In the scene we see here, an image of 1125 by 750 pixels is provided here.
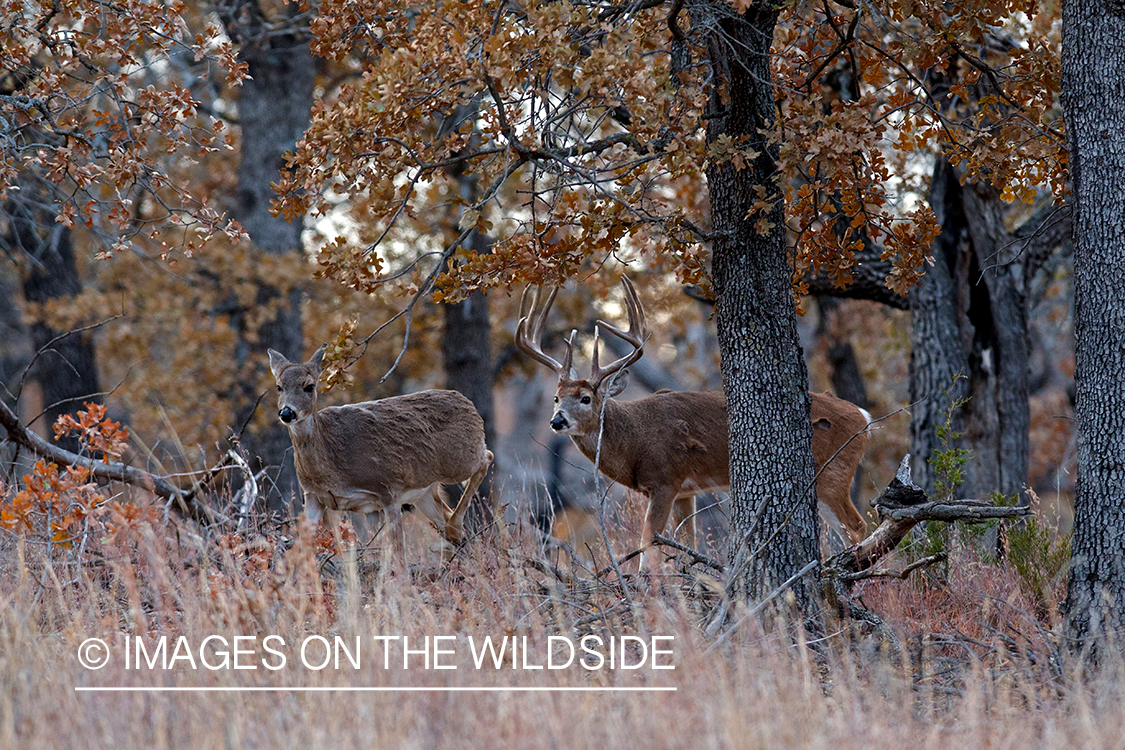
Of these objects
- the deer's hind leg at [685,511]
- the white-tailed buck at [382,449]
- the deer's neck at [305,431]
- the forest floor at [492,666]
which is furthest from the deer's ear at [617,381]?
the forest floor at [492,666]

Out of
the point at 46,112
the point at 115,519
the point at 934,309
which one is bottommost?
the point at 115,519

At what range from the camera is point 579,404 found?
9.28 m

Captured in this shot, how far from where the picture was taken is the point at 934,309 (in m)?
10.9

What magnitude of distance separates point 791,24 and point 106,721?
529 cm

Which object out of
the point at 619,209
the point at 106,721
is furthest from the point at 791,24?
the point at 106,721

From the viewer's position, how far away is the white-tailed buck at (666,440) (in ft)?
30.4

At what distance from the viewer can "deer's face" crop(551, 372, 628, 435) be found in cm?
918

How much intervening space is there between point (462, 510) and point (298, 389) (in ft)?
6.16

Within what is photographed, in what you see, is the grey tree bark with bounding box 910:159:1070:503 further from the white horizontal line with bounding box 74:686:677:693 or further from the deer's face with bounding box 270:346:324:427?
the white horizontal line with bounding box 74:686:677:693

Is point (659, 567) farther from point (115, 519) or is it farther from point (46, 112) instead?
point (46, 112)

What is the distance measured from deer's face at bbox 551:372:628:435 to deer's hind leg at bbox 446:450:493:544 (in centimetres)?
107

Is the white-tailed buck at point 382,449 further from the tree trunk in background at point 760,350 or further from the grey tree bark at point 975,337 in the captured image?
the grey tree bark at point 975,337

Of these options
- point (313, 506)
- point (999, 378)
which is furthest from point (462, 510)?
point (999, 378)

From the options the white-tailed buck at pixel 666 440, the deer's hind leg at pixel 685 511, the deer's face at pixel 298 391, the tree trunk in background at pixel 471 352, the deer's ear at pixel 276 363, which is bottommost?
the deer's hind leg at pixel 685 511
